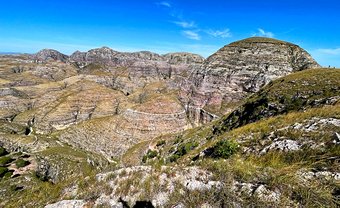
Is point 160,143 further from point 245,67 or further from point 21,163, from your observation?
point 245,67

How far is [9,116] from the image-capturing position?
124m

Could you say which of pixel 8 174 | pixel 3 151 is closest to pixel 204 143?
pixel 8 174

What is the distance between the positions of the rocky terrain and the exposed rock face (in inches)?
15.8

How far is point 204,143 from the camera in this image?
34312 millimetres

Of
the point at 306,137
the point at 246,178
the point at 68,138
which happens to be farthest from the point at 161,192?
the point at 68,138

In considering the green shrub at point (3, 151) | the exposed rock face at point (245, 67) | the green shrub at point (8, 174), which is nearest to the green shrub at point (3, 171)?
the green shrub at point (8, 174)

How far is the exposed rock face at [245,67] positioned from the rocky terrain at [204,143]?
40 centimetres

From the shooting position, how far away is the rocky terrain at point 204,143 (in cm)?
838

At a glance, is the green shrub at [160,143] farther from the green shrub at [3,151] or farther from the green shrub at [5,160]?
the green shrub at [3,151]

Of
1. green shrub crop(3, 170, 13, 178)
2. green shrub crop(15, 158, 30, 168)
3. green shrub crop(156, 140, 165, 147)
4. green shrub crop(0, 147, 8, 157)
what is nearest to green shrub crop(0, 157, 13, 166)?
green shrub crop(15, 158, 30, 168)

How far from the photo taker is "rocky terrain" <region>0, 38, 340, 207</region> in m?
8.38

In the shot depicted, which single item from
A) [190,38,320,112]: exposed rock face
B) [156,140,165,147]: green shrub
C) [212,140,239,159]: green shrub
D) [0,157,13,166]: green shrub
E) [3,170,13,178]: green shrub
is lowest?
[0,157,13,166]: green shrub

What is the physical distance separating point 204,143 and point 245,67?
195ft

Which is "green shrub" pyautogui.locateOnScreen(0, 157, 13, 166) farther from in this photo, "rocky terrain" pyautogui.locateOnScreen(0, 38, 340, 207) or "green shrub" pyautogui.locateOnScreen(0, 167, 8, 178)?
"green shrub" pyautogui.locateOnScreen(0, 167, 8, 178)
